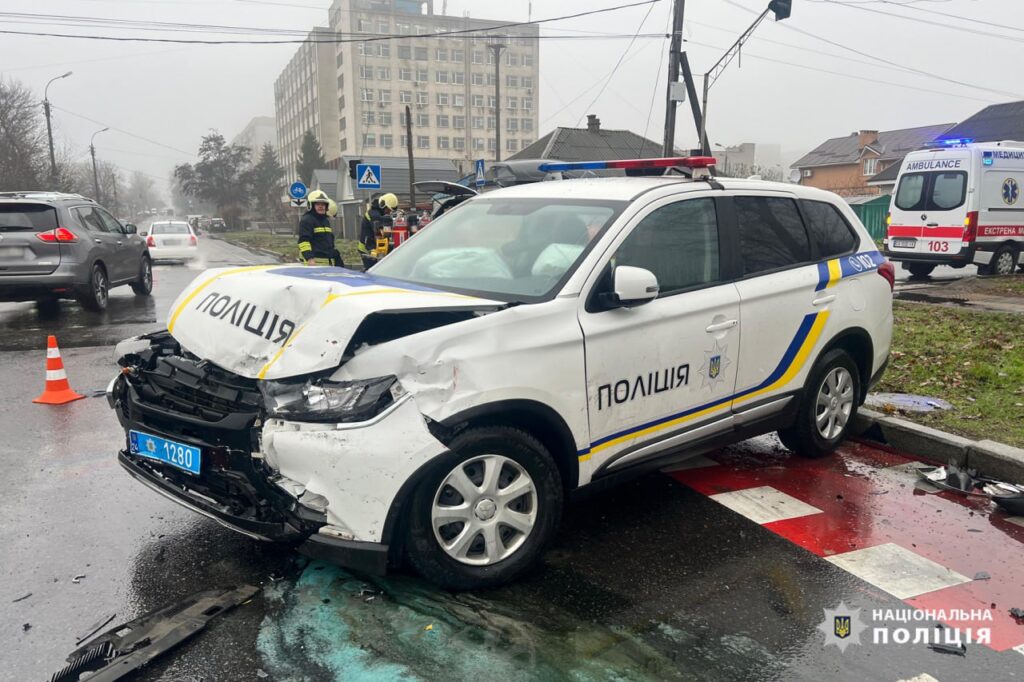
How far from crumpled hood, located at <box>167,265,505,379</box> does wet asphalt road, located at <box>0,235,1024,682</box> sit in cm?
102

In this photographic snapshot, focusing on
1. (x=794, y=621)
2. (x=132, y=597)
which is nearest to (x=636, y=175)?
(x=794, y=621)

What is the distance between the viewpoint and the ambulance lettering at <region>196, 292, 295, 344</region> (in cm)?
323

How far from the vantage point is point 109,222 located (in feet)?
41.6

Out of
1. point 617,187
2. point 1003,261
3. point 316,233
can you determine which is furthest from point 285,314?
point 1003,261

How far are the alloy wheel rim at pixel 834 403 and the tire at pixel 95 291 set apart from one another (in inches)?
413

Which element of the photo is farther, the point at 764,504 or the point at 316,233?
the point at 316,233

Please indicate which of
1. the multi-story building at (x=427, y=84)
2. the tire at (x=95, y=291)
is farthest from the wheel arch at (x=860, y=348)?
the multi-story building at (x=427, y=84)

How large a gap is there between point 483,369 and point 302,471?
83 centimetres

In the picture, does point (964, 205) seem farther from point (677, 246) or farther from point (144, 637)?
point (144, 637)

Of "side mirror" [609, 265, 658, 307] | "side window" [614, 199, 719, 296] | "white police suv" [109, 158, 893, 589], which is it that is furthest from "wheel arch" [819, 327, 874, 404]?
"side mirror" [609, 265, 658, 307]

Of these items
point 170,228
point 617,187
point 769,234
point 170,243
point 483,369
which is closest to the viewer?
point 483,369

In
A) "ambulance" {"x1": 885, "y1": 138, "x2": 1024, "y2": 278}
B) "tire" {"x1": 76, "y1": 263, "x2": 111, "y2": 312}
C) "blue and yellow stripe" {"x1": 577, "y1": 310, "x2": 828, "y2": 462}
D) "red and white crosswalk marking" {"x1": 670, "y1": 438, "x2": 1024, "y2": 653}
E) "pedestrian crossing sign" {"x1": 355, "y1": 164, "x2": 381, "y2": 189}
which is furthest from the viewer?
"pedestrian crossing sign" {"x1": 355, "y1": 164, "x2": 381, "y2": 189}

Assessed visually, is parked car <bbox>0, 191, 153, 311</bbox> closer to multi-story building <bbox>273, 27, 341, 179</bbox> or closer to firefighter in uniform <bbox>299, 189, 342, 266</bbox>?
firefighter in uniform <bbox>299, 189, 342, 266</bbox>

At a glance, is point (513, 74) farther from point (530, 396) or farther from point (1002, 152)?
point (530, 396)
